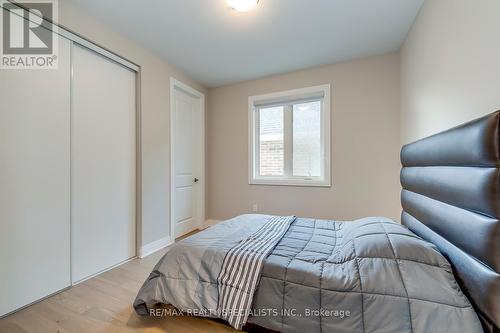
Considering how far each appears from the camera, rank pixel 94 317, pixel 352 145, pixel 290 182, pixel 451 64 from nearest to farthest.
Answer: pixel 451 64 → pixel 94 317 → pixel 352 145 → pixel 290 182

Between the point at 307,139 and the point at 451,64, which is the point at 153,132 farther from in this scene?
the point at 451,64

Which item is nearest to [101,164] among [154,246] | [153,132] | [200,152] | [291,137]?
[153,132]

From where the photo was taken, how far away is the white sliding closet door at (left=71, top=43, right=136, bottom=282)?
2045 mm

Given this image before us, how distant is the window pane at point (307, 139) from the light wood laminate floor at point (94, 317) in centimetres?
237

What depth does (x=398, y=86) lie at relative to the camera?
2725 mm

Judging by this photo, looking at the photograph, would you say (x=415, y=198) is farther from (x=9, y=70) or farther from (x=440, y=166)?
(x=9, y=70)

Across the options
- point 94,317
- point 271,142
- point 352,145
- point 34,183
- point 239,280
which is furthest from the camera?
point 271,142

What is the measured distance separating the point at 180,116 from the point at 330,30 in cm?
234

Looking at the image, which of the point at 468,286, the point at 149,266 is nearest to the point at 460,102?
the point at 468,286

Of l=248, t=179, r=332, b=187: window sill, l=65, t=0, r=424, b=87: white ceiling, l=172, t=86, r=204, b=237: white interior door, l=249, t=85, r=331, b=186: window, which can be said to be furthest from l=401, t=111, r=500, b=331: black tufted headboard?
l=172, t=86, r=204, b=237: white interior door

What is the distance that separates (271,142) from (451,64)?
7.73 ft

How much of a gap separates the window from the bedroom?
3 cm

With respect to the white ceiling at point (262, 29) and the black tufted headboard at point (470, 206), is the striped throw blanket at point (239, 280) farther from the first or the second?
the white ceiling at point (262, 29)

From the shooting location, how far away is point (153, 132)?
2.78 m
